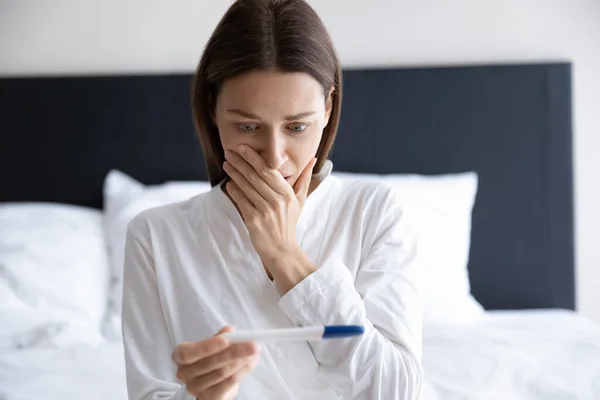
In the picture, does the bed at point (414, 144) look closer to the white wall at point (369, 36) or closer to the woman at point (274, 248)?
the white wall at point (369, 36)

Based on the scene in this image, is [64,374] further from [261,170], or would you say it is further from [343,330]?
[343,330]

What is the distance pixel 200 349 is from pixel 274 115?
406mm

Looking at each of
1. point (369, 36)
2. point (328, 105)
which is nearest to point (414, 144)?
point (369, 36)

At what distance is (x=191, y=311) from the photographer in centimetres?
129

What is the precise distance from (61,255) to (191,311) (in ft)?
4.12

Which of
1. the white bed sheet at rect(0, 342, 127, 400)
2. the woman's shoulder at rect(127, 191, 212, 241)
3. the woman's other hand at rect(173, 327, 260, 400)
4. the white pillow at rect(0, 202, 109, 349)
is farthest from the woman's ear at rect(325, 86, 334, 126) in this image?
the white pillow at rect(0, 202, 109, 349)

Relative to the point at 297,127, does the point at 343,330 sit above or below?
below

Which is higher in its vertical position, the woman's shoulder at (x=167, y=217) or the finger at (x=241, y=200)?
the finger at (x=241, y=200)

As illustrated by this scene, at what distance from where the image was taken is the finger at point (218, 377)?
96 cm

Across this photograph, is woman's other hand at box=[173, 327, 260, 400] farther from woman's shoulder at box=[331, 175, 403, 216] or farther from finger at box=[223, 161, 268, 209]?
woman's shoulder at box=[331, 175, 403, 216]

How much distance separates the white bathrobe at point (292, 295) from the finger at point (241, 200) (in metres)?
0.08

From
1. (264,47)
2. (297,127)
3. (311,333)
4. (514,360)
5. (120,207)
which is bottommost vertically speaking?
(514,360)

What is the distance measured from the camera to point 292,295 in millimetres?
1166

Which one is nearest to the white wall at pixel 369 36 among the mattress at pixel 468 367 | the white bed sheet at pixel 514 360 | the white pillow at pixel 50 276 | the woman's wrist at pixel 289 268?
the white pillow at pixel 50 276
